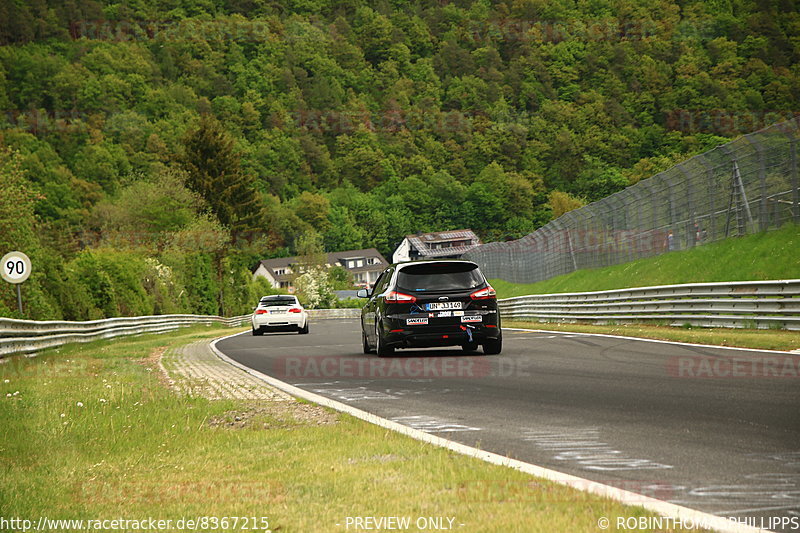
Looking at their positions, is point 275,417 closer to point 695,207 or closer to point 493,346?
point 493,346

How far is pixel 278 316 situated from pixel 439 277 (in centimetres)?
1752

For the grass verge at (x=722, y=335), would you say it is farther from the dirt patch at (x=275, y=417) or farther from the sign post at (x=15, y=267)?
the sign post at (x=15, y=267)

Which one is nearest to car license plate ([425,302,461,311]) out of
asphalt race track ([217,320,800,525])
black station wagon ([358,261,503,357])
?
black station wagon ([358,261,503,357])

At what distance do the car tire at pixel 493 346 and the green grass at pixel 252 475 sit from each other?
7282mm

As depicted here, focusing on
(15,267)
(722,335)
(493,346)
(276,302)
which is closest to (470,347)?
(493,346)

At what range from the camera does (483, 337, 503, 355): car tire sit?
53.1 feet

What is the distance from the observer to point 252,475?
582 cm

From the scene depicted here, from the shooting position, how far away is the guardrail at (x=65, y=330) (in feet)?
67.4

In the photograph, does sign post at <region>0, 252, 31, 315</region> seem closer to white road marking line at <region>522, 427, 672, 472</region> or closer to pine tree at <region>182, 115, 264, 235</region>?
white road marking line at <region>522, 427, 672, 472</region>

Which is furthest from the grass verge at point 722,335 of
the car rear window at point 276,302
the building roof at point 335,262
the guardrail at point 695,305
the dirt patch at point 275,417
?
the building roof at point 335,262

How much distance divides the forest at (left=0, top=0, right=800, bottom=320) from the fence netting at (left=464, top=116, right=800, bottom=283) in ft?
99.3

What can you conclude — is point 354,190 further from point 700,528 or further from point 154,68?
point 700,528

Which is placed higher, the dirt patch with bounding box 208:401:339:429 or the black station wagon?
the black station wagon

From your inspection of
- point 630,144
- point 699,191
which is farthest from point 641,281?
point 630,144
